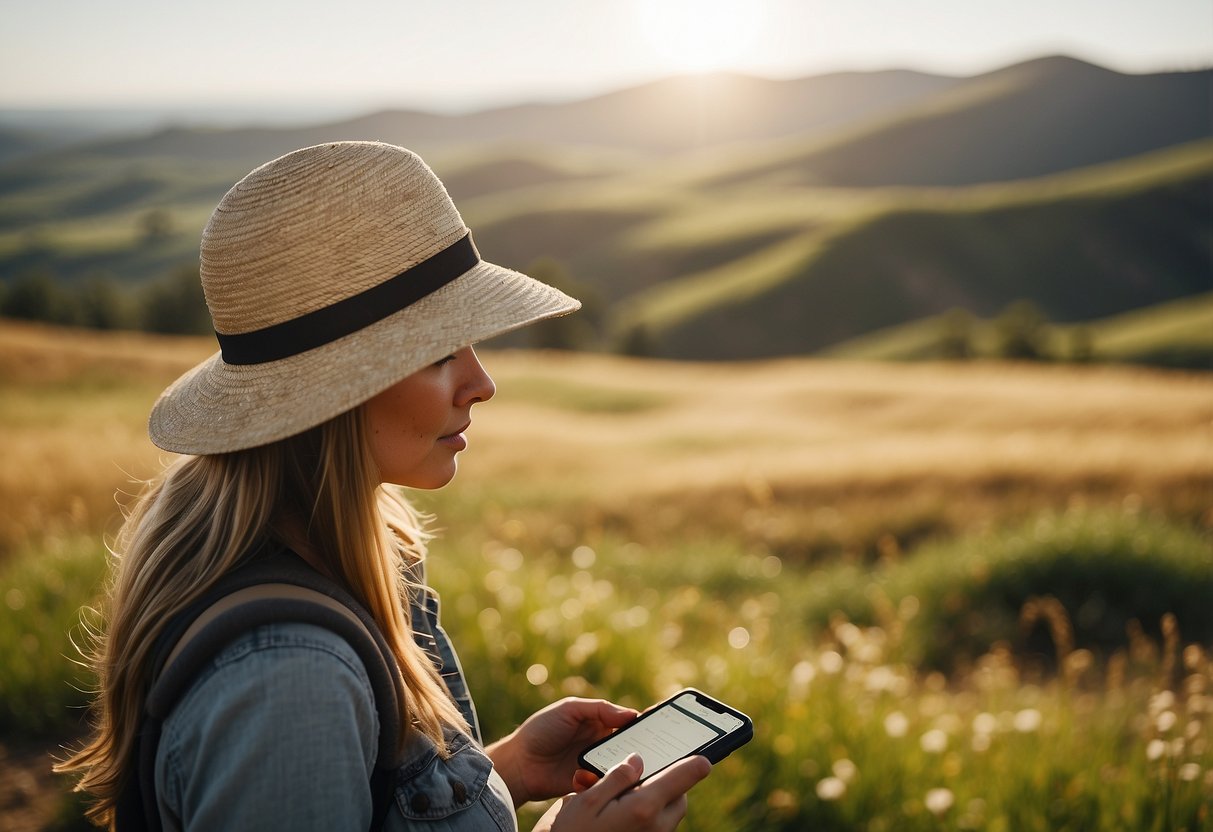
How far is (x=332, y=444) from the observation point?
5.62 ft

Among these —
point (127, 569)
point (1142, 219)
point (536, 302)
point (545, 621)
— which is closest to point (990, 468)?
point (545, 621)

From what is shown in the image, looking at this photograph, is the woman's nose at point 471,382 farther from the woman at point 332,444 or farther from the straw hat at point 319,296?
the straw hat at point 319,296

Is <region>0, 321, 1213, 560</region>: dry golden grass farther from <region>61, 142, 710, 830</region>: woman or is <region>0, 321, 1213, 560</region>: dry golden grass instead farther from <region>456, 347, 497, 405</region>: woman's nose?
<region>456, 347, 497, 405</region>: woman's nose

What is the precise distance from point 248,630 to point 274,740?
0.63 feet

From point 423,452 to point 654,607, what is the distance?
5.03 meters

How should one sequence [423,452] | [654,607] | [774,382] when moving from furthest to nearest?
[774,382] < [654,607] < [423,452]

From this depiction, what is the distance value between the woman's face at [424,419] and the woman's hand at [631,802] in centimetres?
71

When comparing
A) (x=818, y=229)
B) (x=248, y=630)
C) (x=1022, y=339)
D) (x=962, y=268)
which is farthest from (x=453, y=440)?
(x=818, y=229)

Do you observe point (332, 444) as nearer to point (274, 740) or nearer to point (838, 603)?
point (274, 740)

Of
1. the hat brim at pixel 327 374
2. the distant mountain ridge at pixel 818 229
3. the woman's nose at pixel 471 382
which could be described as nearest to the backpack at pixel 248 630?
the hat brim at pixel 327 374

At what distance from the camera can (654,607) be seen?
6.61 metres

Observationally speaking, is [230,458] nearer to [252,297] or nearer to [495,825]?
[252,297]

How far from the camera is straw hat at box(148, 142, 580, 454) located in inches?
66.7

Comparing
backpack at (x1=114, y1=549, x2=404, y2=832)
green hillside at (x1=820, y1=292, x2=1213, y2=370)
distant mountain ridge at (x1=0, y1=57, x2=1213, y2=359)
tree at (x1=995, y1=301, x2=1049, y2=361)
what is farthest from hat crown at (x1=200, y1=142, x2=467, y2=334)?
distant mountain ridge at (x1=0, y1=57, x2=1213, y2=359)
